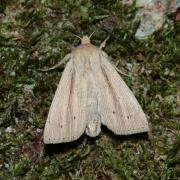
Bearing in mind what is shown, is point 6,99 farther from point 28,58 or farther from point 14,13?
point 14,13

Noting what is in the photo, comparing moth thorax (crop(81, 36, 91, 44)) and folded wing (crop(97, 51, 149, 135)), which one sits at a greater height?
moth thorax (crop(81, 36, 91, 44))

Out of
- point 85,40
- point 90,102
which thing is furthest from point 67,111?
point 85,40

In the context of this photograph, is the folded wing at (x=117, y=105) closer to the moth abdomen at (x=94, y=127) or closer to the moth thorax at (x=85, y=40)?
the moth abdomen at (x=94, y=127)

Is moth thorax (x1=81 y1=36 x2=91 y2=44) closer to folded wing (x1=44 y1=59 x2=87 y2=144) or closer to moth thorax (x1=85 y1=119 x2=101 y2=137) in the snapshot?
folded wing (x1=44 y1=59 x2=87 y2=144)

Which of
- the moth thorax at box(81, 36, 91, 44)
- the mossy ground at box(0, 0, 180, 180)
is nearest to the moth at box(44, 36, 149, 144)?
the moth thorax at box(81, 36, 91, 44)

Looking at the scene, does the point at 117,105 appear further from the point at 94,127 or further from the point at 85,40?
the point at 85,40

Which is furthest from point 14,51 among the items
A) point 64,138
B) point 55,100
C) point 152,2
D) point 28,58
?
point 152,2
